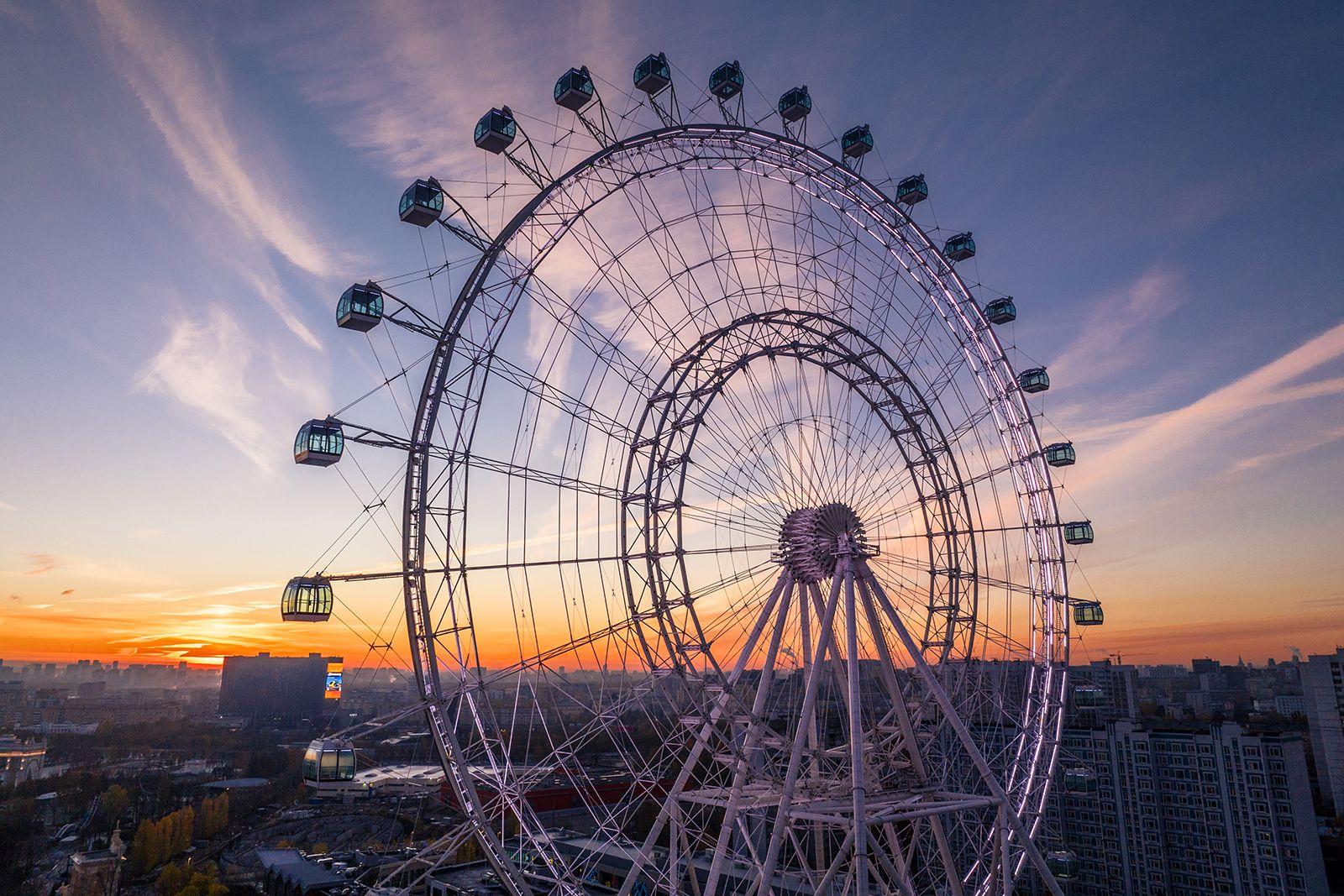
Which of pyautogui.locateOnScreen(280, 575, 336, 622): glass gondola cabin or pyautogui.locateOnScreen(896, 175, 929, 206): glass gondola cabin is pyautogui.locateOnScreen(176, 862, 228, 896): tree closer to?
pyautogui.locateOnScreen(280, 575, 336, 622): glass gondola cabin

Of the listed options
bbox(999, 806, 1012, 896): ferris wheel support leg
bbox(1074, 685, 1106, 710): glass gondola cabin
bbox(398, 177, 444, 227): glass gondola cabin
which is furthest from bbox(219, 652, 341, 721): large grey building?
bbox(999, 806, 1012, 896): ferris wheel support leg

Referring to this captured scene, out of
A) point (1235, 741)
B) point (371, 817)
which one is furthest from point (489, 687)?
point (371, 817)

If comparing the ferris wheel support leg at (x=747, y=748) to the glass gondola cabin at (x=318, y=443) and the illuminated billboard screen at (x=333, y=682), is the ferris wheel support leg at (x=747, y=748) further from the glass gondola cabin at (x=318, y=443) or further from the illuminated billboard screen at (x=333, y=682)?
the glass gondola cabin at (x=318, y=443)

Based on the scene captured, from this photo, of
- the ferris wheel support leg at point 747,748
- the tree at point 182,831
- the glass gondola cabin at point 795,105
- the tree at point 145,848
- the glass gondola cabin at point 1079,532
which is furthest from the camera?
the tree at point 182,831

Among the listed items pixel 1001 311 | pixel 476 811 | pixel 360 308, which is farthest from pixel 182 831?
pixel 1001 311

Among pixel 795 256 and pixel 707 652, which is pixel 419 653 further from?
pixel 795 256

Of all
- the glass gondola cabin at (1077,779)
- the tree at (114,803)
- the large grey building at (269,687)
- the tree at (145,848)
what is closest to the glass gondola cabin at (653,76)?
the glass gondola cabin at (1077,779)
